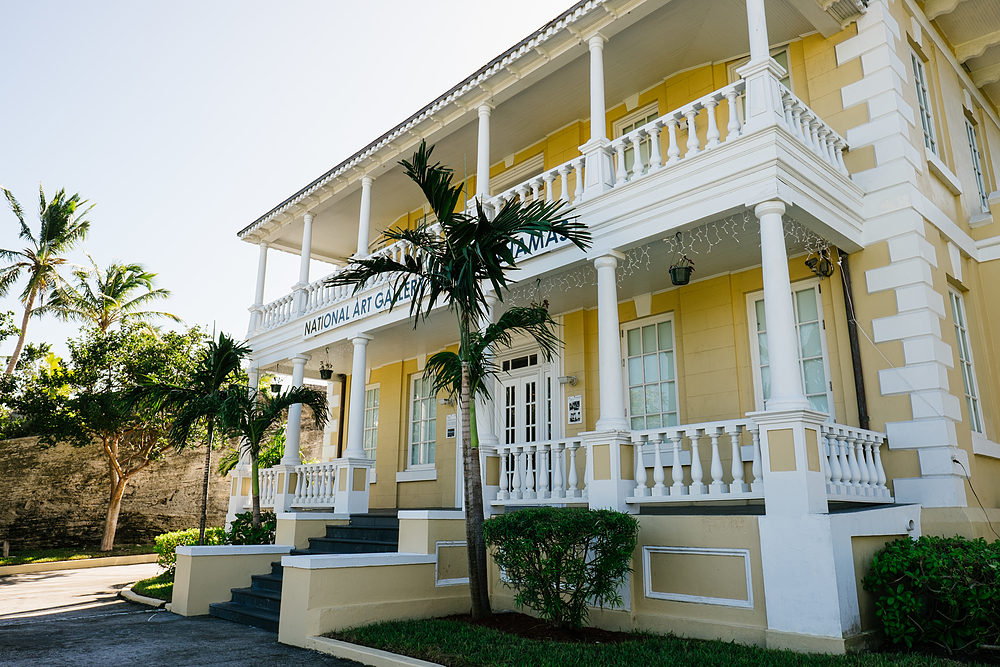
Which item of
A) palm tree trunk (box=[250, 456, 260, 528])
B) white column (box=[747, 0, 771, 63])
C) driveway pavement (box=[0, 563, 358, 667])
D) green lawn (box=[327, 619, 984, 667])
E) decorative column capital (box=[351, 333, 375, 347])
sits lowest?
driveway pavement (box=[0, 563, 358, 667])

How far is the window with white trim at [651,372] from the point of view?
9805 millimetres

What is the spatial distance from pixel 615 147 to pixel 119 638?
293 inches

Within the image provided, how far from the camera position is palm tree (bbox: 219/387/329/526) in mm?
11203

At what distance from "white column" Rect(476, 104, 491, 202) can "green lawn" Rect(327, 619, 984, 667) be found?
19.6ft

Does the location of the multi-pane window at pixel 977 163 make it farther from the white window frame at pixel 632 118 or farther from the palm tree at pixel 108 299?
the palm tree at pixel 108 299

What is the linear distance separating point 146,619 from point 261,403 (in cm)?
432

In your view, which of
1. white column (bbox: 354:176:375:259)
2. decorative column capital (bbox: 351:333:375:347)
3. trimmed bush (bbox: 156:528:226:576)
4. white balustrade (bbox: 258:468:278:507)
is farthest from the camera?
white balustrade (bbox: 258:468:278:507)

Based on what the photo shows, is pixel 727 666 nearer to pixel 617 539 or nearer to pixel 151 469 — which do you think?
pixel 617 539

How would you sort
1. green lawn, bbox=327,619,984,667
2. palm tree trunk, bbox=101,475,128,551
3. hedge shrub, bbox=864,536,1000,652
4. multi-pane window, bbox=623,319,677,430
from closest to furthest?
1. green lawn, bbox=327,619,984,667
2. hedge shrub, bbox=864,536,1000,652
3. multi-pane window, bbox=623,319,677,430
4. palm tree trunk, bbox=101,475,128,551

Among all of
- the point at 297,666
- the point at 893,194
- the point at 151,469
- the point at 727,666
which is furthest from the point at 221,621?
the point at 151,469

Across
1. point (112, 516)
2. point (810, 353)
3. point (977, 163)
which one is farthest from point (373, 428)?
point (977, 163)

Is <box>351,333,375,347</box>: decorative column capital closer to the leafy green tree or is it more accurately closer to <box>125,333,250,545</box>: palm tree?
<box>125,333,250,545</box>: palm tree

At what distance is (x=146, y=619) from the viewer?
27.2ft

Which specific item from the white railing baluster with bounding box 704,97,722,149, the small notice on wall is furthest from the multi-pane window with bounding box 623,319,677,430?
the white railing baluster with bounding box 704,97,722,149
